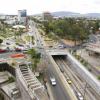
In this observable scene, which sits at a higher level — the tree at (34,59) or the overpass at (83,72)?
the tree at (34,59)

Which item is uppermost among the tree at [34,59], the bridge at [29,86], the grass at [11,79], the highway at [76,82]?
the tree at [34,59]

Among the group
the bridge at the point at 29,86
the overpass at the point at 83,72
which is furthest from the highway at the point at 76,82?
the bridge at the point at 29,86

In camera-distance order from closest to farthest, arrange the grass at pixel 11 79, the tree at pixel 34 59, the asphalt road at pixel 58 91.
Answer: the asphalt road at pixel 58 91 < the grass at pixel 11 79 < the tree at pixel 34 59

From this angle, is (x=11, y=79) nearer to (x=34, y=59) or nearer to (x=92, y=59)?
(x=34, y=59)

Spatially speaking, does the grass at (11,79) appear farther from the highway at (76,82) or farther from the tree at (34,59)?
the highway at (76,82)

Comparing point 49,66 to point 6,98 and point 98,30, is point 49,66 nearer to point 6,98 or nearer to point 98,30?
point 6,98

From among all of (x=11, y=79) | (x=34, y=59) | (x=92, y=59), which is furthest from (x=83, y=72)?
(x=11, y=79)

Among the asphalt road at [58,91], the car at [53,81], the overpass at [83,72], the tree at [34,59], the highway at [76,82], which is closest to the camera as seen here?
the asphalt road at [58,91]

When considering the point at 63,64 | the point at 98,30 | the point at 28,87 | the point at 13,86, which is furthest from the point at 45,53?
the point at 98,30
